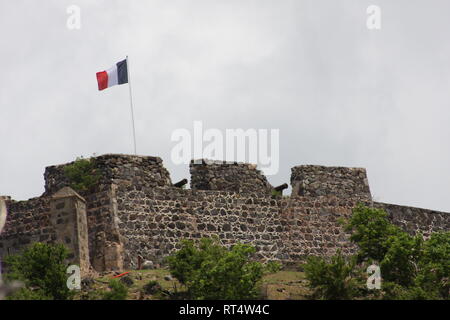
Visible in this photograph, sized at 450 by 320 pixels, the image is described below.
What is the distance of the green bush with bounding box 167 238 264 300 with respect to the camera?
46.5 metres

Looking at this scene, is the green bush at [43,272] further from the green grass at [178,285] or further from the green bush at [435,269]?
the green bush at [435,269]

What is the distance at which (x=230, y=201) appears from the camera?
55781 mm

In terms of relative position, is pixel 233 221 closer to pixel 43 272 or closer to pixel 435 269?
pixel 435 269

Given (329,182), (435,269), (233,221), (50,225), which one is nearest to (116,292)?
(50,225)

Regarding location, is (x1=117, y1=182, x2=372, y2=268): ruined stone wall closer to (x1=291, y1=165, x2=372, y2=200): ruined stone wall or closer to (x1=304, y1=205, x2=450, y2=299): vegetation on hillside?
(x1=291, y1=165, x2=372, y2=200): ruined stone wall

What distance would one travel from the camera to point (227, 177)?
5638 centimetres

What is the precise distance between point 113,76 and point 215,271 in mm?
11766

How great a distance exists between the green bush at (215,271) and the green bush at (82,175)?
529cm

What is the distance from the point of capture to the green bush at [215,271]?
46.5 metres

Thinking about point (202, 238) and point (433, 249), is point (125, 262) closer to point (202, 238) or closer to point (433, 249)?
point (202, 238)

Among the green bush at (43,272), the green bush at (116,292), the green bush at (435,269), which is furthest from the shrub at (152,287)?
the green bush at (435,269)

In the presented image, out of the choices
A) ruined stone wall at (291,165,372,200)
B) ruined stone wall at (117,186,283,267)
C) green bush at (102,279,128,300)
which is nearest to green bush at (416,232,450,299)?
ruined stone wall at (117,186,283,267)
